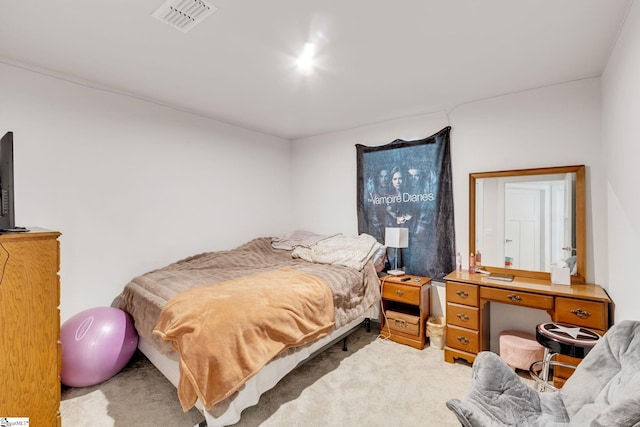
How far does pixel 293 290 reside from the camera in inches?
91.9

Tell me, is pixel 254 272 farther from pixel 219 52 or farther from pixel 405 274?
pixel 219 52

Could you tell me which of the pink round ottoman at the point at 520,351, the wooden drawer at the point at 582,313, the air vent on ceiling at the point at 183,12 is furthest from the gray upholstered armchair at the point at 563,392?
the air vent on ceiling at the point at 183,12

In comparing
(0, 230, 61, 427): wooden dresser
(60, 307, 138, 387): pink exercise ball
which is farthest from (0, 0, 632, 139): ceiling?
(60, 307, 138, 387): pink exercise ball

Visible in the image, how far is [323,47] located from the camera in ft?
6.68

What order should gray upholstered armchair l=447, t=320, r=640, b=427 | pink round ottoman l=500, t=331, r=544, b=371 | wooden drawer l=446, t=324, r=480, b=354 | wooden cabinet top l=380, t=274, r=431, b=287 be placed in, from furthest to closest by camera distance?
1. wooden cabinet top l=380, t=274, r=431, b=287
2. wooden drawer l=446, t=324, r=480, b=354
3. pink round ottoman l=500, t=331, r=544, b=371
4. gray upholstered armchair l=447, t=320, r=640, b=427

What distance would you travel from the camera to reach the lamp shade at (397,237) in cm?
329

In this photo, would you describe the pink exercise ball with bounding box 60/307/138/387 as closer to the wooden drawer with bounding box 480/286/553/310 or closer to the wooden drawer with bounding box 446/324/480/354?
the wooden drawer with bounding box 446/324/480/354

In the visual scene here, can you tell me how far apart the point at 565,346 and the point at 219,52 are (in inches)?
116

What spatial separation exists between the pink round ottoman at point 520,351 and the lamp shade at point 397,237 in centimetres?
124

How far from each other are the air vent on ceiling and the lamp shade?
2576 millimetres

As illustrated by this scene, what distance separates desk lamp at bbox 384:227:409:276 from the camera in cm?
329

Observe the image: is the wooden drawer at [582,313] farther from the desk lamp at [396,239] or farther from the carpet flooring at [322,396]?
the desk lamp at [396,239]

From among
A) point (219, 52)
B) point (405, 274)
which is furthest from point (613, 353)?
point (219, 52)

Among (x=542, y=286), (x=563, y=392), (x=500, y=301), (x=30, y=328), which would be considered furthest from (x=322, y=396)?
(x=542, y=286)
